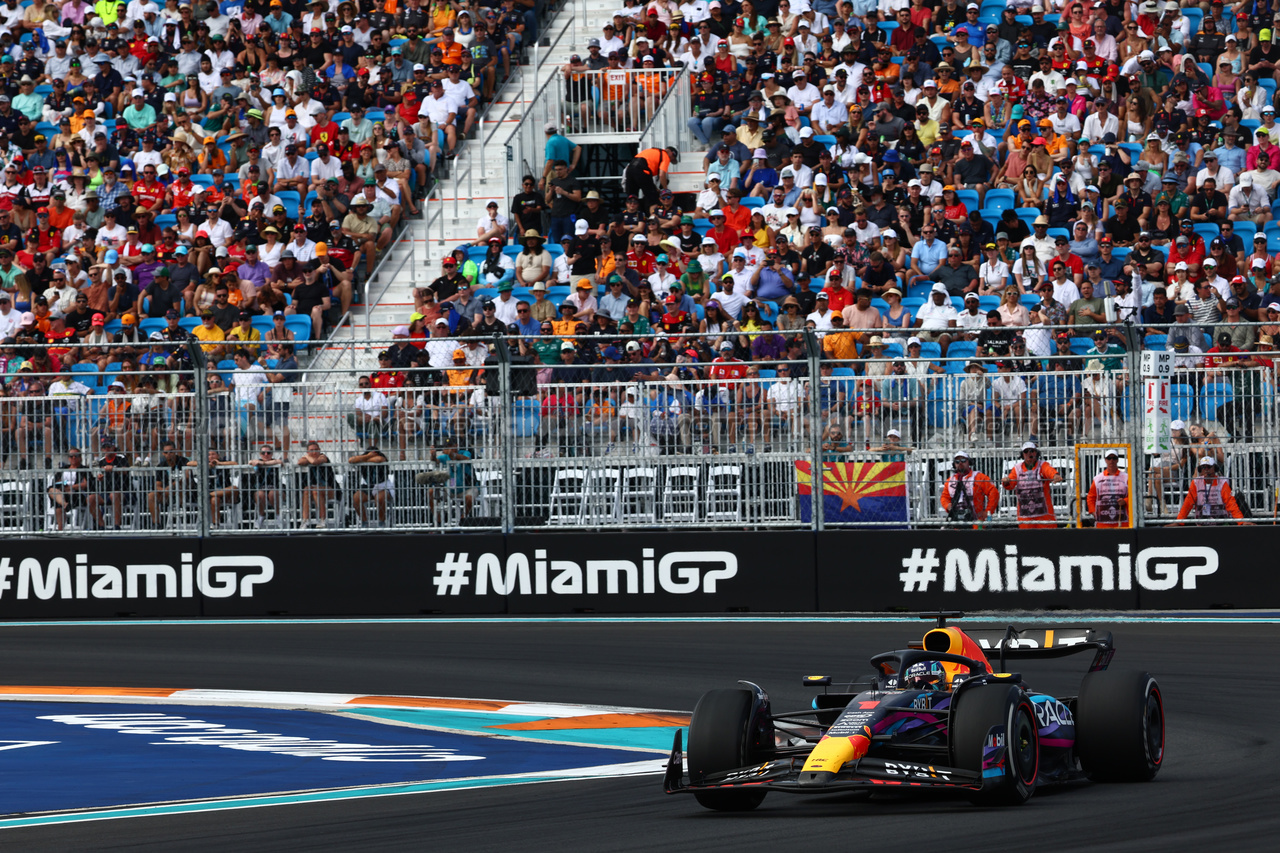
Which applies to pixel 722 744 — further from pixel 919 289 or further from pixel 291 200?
pixel 291 200

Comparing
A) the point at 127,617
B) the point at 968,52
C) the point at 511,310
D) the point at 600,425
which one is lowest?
the point at 127,617

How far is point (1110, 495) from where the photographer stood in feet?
56.9

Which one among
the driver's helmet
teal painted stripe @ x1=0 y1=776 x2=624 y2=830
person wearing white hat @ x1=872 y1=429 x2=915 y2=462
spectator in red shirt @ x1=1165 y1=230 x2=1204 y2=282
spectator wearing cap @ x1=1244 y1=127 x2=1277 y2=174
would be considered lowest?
teal painted stripe @ x1=0 y1=776 x2=624 y2=830

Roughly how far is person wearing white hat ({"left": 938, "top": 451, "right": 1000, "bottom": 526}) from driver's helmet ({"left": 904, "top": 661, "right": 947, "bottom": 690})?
893cm

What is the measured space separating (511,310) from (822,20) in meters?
6.37

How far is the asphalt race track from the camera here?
24.8 feet

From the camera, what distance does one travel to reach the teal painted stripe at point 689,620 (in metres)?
16.7

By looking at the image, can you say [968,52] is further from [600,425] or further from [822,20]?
[600,425]

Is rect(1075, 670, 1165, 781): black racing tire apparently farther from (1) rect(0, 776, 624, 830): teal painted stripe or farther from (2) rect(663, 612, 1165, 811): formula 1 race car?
(1) rect(0, 776, 624, 830): teal painted stripe

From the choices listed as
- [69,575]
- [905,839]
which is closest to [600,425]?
[69,575]

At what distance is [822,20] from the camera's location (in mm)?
25484

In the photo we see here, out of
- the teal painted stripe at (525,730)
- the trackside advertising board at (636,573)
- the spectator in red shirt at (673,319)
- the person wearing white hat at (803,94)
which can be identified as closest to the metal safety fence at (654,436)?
the trackside advertising board at (636,573)

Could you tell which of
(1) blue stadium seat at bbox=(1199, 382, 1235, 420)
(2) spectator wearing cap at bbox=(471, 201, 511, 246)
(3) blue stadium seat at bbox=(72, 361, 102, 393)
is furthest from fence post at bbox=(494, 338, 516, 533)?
(1) blue stadium seat at bbox=(1199, 382, 1235, 420)

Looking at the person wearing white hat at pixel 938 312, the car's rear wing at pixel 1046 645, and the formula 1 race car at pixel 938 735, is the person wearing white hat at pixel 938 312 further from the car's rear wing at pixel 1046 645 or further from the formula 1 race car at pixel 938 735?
the formula 1 race car at pixel 938 735
